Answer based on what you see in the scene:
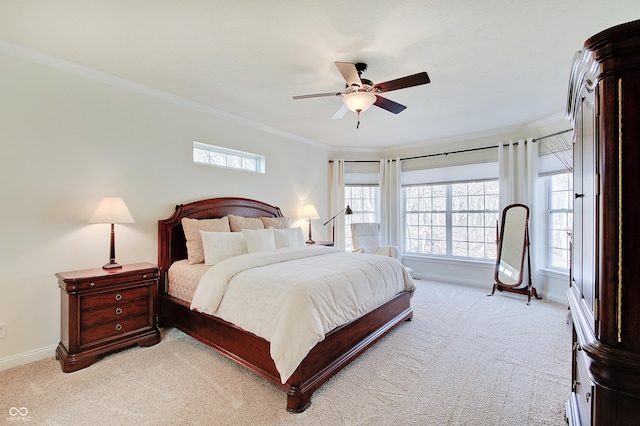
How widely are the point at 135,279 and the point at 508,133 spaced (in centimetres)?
548

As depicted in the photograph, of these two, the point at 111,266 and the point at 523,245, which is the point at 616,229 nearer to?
the point at 111,266

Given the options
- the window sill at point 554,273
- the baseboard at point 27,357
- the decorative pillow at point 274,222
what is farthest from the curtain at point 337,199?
the baseboard at point 27,357

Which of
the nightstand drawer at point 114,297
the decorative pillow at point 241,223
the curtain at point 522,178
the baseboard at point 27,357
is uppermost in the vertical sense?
the curtain at point 522,178

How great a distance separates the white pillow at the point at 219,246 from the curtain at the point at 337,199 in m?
2.76

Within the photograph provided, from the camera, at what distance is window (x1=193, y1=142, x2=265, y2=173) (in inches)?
151

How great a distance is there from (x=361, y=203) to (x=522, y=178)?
277 cm

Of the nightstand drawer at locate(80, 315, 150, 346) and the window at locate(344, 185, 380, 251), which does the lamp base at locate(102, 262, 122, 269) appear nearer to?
the nightstand drawer at locate(80, 315, 150, 346)

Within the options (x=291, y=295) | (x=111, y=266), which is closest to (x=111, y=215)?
(x=111, y=266)

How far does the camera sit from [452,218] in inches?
210

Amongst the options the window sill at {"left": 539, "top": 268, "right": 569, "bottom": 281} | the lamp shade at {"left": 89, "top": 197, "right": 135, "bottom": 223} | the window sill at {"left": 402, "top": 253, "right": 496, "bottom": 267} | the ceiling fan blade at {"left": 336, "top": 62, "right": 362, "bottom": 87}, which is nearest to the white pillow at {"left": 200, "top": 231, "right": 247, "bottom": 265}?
the lamp shade at {"left": 89, "top": 197, "right": 135, "bottom": 223}

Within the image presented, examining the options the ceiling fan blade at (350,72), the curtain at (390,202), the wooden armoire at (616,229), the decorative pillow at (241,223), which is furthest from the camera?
the curtain at (390,202)

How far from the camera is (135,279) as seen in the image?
269 cm

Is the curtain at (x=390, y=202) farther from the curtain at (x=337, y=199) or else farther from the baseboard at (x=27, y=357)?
the baseboard at (x=27, y=357)

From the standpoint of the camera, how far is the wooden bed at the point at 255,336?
2018 mm
